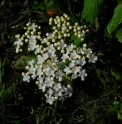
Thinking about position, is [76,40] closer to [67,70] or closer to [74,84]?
[67,70]

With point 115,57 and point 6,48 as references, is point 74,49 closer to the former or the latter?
point 115,57

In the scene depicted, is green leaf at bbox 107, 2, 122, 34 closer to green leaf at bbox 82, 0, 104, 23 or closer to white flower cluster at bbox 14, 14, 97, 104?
green leaf at bbox 82, 0, 104, 23

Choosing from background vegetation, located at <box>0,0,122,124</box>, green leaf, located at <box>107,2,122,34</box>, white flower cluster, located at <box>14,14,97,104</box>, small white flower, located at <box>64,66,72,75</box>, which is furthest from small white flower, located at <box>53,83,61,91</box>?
green leaf, located at <box>107,2,122,34</box>

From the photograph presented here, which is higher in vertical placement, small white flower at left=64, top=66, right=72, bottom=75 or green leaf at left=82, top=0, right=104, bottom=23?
green leaf at left=82, top=0, right=104, bottom=23

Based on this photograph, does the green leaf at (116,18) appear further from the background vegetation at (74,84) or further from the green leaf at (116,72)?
the green leaf at (116,72)

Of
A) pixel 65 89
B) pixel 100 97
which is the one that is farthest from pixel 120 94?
pixel 65 89

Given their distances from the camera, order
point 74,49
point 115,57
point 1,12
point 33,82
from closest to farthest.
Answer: point 74,49, point 115,57, point 33,82, point 1,12
